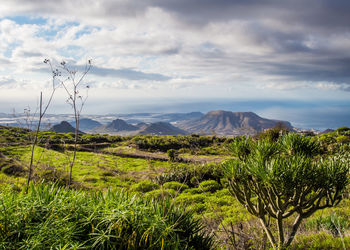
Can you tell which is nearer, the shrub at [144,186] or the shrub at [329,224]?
the shrub at [329,224]

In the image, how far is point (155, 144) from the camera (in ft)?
109

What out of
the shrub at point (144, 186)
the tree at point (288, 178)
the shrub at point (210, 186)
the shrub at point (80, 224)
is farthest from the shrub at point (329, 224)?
the shrub at point (144, 186)

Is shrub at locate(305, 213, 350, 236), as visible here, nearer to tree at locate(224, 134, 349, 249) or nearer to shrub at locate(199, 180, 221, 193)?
tree at locate(224, 134, 349, 249)

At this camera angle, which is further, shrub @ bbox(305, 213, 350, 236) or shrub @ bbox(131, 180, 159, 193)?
shrub @ bbox(131, 180, 159, 193)

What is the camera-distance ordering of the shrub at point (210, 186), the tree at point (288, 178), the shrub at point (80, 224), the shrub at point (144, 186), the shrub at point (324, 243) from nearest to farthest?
the shrub at point (80, 224)
the tree at point (288, 178)
the shrub at point (324, 243)
the shrub at point (144, 186)
the shrub at point (210, 186)

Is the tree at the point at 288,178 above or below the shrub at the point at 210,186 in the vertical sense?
above

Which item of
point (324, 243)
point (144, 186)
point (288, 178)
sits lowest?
point (144, 186)

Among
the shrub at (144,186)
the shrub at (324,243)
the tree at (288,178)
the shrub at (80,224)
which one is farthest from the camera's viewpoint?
the shrub at (144,186)

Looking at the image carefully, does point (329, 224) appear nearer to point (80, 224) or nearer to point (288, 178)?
point (288, 178)

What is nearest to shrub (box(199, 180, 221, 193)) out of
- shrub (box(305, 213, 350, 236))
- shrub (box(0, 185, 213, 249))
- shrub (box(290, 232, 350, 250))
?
shrub (box(305, 213, 350, 236))

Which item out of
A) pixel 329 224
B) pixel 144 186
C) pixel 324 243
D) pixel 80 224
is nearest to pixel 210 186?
pixel 144 186

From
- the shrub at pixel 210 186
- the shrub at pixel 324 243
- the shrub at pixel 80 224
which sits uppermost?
the shrub at pixel 80 224

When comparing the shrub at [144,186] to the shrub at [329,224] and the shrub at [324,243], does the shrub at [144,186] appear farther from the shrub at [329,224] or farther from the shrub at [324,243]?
the shrub at [324,243]

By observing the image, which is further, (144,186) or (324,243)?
(144,186)
